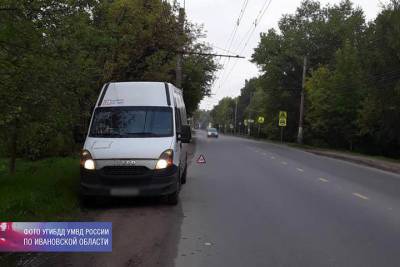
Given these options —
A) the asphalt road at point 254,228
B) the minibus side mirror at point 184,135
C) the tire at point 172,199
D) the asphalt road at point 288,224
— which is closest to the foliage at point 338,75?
the asphalt road at point 288,224

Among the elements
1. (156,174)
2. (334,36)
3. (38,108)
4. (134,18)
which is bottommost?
(156,174)

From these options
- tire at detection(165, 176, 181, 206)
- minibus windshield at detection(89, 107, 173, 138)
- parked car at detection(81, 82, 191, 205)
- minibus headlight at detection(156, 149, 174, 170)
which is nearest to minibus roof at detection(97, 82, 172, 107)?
parked car at detection(81, 82, 191, 205)

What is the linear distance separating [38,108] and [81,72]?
1155 mm

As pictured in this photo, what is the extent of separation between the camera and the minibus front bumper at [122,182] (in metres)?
10.2

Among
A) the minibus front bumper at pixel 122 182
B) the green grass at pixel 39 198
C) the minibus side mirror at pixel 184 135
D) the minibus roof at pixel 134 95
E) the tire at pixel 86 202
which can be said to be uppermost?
the minibus roof at pixel 134 95

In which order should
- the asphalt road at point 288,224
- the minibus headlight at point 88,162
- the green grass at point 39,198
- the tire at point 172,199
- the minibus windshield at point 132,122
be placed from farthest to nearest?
the minibus windshield at point 132,122 < the tire at point 172,199 < the minibus headlight at point 88,162 < the green grass at point 39,198 < the asphalt road at point 288,224

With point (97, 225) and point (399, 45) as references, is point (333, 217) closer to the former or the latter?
point (97, 225)

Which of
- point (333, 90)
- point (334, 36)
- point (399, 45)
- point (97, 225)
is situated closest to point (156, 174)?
point (97, 225)

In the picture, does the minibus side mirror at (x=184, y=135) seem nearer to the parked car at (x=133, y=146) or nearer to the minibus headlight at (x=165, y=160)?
the parked car at (x=133, y=146)

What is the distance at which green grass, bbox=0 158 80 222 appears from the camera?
8.58 m

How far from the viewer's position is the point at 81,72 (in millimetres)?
10953

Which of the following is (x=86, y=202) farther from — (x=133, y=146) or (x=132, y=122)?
(x=132, y=122)

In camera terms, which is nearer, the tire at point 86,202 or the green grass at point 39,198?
the green grass at point 39,198

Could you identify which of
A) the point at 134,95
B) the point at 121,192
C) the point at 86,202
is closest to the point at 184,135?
the point at 134,95
